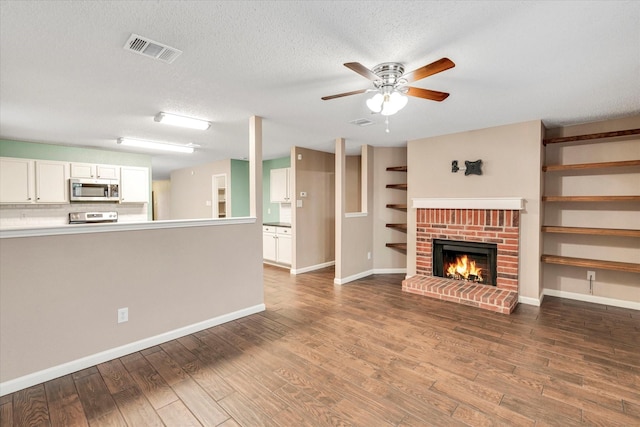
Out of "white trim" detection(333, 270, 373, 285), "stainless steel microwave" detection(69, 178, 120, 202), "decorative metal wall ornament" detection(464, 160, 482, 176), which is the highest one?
"decorative metal wall ornament" detection(464, 160, 482, 176)

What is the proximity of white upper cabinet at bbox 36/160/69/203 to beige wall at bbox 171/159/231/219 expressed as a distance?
307 cm

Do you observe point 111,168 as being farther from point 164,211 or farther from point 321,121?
point 164,211

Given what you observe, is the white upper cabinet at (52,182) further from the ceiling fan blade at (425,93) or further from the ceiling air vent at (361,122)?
the ceiling fan blade at (425,93)

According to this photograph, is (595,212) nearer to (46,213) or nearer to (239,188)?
(239,188)

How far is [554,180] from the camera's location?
4234 millimetres

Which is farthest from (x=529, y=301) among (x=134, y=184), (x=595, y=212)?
(x=134, y=184)

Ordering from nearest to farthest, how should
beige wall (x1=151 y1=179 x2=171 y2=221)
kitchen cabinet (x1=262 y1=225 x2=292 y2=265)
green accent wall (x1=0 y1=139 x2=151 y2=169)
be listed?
green accent wall (x1=0 y1=139 x2=151 y2=169), kitchen cabinet (x1=262 y1=225 x2=292 y2=265), beige wall (x1=151 y1=179 x2=171 y2=221)

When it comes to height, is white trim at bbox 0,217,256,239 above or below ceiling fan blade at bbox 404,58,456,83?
below

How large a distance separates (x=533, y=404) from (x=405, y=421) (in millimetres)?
921

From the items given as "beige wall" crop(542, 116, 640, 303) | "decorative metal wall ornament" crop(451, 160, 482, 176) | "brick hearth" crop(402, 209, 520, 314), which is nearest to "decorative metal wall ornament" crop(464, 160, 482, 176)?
"decorative metal wall ornament" crop(451, 160, 482, 176)

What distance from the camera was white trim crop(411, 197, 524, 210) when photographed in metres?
3.91

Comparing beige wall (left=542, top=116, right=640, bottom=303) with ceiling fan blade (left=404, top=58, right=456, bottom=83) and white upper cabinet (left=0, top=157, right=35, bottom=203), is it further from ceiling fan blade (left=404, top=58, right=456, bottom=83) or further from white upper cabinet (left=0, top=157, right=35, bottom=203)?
white upper cabinet (left=0, top=157, right=35, bottom=203)

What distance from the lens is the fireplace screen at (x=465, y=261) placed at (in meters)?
4.29

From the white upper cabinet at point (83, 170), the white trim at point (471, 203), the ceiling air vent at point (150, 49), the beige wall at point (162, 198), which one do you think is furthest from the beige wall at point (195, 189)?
the ceiling air vent at point (150, 49)
